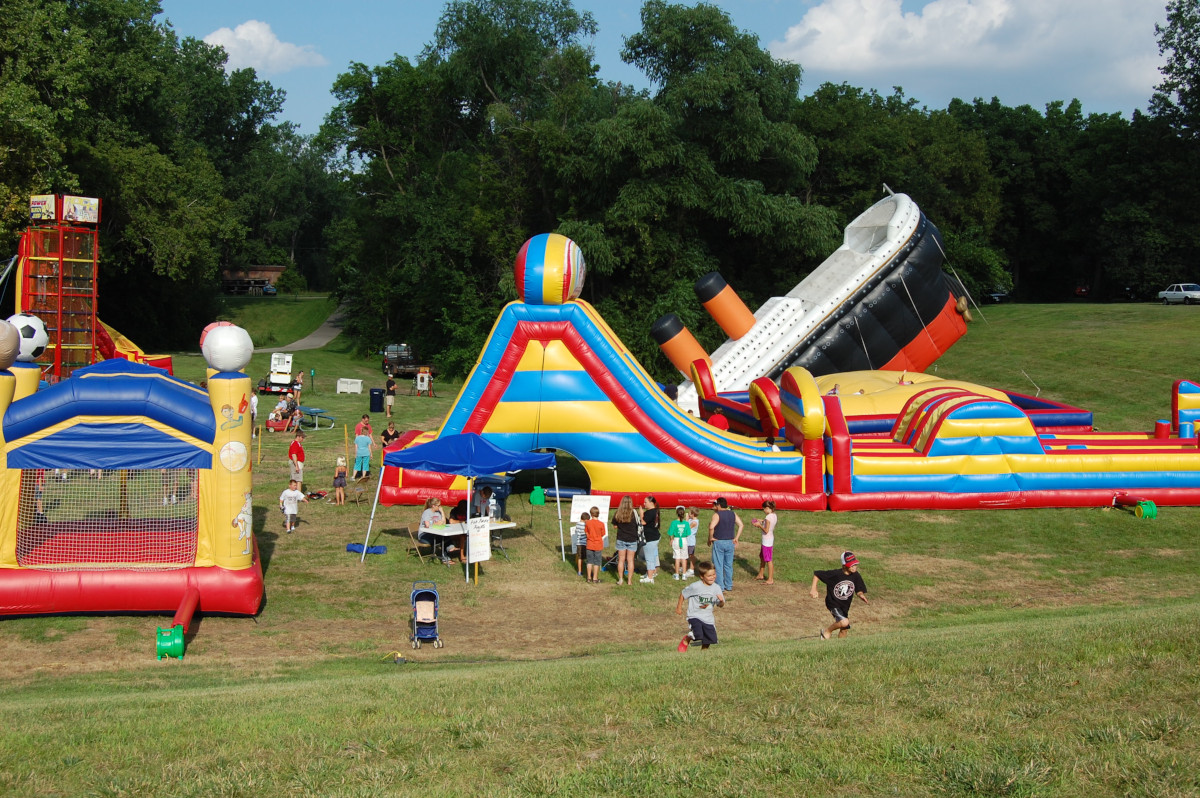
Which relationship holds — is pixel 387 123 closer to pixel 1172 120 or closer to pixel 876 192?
pixel 876 192

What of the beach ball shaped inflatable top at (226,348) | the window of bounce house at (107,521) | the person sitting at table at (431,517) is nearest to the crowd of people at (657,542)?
the person sitting at table at (431,517)

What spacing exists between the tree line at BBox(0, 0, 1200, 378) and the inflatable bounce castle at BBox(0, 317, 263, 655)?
71.0 ft

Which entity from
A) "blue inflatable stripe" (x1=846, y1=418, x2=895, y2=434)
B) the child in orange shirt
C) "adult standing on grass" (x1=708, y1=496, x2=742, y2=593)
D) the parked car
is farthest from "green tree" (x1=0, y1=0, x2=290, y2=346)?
the parked car

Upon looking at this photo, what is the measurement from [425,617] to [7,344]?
19.4 feet

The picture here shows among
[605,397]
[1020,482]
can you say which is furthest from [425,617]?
[1020,482]

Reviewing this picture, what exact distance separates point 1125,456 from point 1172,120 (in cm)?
3814

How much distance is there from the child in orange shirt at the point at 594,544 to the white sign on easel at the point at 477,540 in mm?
1375

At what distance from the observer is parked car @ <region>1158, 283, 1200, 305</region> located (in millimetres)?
44188

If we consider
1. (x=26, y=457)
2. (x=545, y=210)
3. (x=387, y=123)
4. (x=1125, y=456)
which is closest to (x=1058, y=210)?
(x=545, y=210)

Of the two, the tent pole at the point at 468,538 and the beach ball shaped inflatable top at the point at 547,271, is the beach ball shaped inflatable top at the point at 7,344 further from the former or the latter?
the beach ball shaped inflatable top at the point at 547,271

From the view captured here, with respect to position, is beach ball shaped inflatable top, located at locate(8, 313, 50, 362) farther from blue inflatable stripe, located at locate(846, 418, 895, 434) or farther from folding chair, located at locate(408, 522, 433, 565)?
blue inflatable stripe, located at locate(846, 418, 895, 434)

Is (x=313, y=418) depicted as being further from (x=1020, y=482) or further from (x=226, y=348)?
(x=1020, y=482)

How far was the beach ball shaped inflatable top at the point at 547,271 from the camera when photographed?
55.4 ft

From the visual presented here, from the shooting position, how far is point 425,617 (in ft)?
36.8
